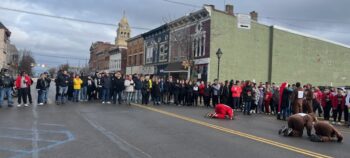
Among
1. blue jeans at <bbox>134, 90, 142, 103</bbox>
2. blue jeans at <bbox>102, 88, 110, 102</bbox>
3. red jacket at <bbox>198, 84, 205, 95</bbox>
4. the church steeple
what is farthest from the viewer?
the church steeple

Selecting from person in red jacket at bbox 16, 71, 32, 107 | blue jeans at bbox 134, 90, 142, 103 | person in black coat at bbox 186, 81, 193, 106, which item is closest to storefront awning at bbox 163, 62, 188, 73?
person in black coat at bbox 186, 81, 193, 106

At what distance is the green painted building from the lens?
38812 mm

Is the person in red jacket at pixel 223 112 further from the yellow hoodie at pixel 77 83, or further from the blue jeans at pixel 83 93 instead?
the blue jeans at pixel 83 93

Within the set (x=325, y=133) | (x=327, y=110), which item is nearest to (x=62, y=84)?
(x=327, y=110)

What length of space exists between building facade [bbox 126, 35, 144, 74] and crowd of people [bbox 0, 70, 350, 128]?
33825 mm

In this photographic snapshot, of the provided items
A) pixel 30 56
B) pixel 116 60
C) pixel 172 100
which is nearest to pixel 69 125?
pixel 172 100

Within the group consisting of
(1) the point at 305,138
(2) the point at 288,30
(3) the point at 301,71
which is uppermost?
(2) the point at 288,30

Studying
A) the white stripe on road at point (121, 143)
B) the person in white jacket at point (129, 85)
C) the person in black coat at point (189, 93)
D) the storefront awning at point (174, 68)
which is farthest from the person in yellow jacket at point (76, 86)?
the storefront awning at point (174, 68)

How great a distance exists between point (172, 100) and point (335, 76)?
2382cm

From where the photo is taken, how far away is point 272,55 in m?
40.7

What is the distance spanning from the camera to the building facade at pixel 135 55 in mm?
59344

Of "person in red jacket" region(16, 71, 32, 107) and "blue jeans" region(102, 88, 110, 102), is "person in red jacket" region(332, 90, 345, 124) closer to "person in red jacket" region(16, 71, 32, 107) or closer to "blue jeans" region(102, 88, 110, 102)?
"blue jeans" region(102, 88, 110, 102)

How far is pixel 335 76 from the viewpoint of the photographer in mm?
43625

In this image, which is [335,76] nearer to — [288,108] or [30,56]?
[288,108]
